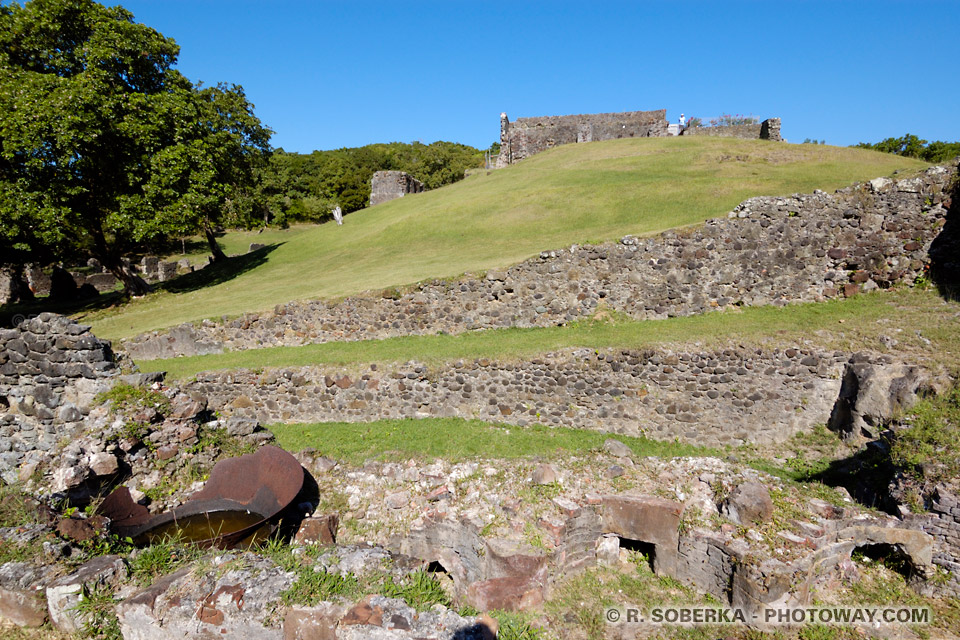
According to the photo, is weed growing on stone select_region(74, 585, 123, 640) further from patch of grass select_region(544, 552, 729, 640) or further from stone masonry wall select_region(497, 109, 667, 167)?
stone masonry wall select_region(497, 109, 667, 167)

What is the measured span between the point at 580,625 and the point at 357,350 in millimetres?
10275

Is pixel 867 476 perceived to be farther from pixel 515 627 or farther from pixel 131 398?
pixel 131 398

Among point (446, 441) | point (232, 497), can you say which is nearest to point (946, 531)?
point (446, 441)

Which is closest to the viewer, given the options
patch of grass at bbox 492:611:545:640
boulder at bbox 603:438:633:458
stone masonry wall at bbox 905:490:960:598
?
patch of grass at bbox 492:611:545:640

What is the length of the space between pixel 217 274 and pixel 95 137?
979cm

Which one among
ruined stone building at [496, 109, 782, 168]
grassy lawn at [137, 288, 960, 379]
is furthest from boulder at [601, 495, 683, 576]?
ruined stone building at [496, 109, 782, 168]

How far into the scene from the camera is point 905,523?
282 inches

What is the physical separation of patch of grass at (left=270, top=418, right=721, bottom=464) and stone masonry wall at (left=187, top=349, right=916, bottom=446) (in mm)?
412

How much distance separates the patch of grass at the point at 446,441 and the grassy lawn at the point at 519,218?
20.2 feet

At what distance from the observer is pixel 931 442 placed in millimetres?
7660

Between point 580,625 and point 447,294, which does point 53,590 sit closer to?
point 580,625

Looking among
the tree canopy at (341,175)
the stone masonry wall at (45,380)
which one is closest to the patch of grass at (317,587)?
the stone masonry wall at (45,380)

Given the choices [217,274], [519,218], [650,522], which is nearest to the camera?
[650,522]

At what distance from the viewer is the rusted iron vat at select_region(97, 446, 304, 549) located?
24.7 ft
